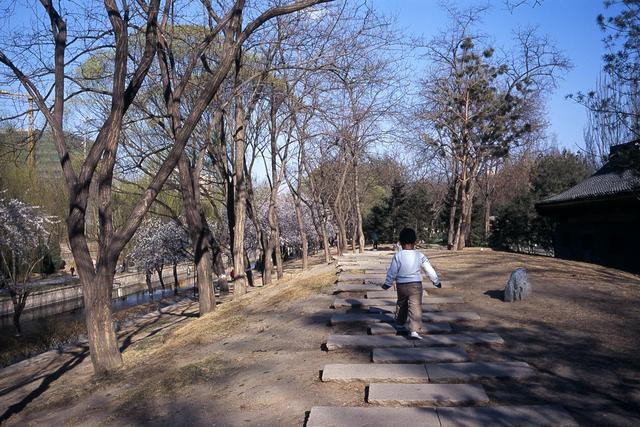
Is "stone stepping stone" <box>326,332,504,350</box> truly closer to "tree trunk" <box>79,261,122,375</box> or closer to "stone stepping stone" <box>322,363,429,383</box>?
"stone stepping stone" <box>322,363,429,383</box>

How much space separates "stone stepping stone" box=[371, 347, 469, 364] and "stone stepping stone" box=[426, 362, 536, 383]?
217 mm

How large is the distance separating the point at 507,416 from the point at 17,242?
24.7 meters

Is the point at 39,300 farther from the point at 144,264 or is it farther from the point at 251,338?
the point at 251,338

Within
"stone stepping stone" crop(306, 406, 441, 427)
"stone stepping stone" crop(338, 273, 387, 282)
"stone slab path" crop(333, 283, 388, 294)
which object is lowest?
"stone stepping stone" crop(306, 406, 441, 427)

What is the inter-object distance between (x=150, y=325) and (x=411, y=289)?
14401 millimetres

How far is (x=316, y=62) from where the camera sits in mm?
12734

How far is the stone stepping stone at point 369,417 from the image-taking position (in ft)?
15.5

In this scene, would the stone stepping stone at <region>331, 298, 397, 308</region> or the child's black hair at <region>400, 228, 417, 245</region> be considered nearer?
the child's black hair at <region>400, 228, 417, 245</region>

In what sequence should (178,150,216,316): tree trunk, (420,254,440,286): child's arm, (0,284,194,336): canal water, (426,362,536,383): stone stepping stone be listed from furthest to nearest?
(0,284,194,336): canal water, (178,150,216,316): tree trunk, (420,254,440,286): child's arm, (426,362,536,383): stone stepping stone

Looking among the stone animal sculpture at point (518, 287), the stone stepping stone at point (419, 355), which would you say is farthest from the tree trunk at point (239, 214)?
the stone stepping stone at point (419, 355)

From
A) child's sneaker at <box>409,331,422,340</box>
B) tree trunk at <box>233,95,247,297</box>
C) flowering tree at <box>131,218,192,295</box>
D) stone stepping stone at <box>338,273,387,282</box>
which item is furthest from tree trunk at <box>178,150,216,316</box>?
flowering tree at <box>131,218,192,295</box>

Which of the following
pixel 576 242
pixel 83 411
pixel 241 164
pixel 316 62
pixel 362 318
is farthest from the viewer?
pixel 576 242

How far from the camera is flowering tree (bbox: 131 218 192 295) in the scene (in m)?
34.9

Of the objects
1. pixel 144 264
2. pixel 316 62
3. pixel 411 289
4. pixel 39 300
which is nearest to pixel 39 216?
pixel 39 300
